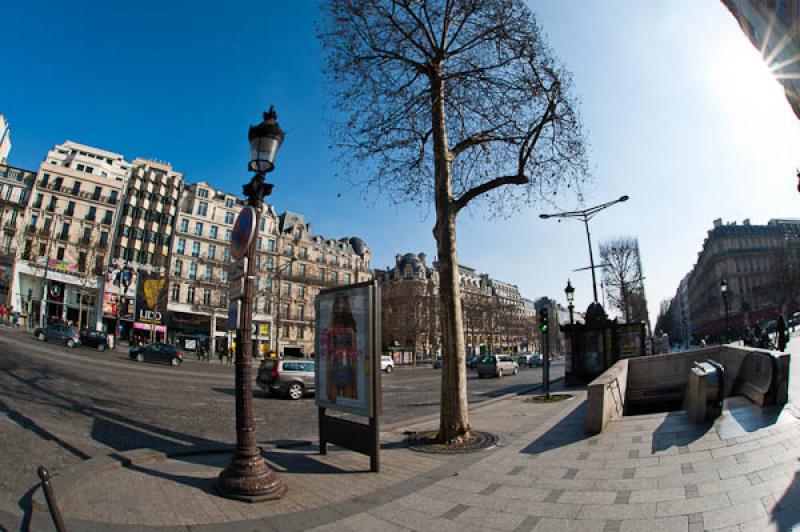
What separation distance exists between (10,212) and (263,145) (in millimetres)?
60905

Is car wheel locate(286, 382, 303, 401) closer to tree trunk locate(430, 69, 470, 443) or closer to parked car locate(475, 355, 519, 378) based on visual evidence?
tree trunk locate(430, 69, 470, 443)

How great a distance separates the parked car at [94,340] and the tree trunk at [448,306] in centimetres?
3398

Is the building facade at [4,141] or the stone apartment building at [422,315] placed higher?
the building facade at [4,141]

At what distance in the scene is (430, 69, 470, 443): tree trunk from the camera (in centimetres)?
768

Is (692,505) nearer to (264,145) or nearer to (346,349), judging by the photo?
(346,349)

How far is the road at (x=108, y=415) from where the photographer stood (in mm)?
6031

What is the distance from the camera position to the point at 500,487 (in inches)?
200

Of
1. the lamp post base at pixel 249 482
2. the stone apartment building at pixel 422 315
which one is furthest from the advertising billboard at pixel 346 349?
the stone apartment building at pixel 422 315

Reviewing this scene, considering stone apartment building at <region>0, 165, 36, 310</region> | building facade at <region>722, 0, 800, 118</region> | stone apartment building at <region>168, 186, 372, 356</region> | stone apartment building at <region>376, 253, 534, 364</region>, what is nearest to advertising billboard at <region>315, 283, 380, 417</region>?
building facade at <region>722, 0, 800, 118</region>

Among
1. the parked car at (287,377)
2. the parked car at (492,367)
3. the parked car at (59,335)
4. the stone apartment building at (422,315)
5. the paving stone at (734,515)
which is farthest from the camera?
the stone apartment building at (422,315)

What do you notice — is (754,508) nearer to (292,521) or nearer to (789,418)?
(789,418)

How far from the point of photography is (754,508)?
3604 millimetres

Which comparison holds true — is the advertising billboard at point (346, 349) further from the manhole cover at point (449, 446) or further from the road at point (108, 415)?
the road at point (108, 415)

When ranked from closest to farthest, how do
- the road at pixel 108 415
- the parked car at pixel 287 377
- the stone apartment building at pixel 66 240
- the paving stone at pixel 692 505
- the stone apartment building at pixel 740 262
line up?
1. the paving stone at pixel 692 505
2. the road at pixel 108 415
3. the parked car at pixel 287 377
4. the stone apartment building at pixel 66 240
5. the stone apartment building at pixel 740 262
